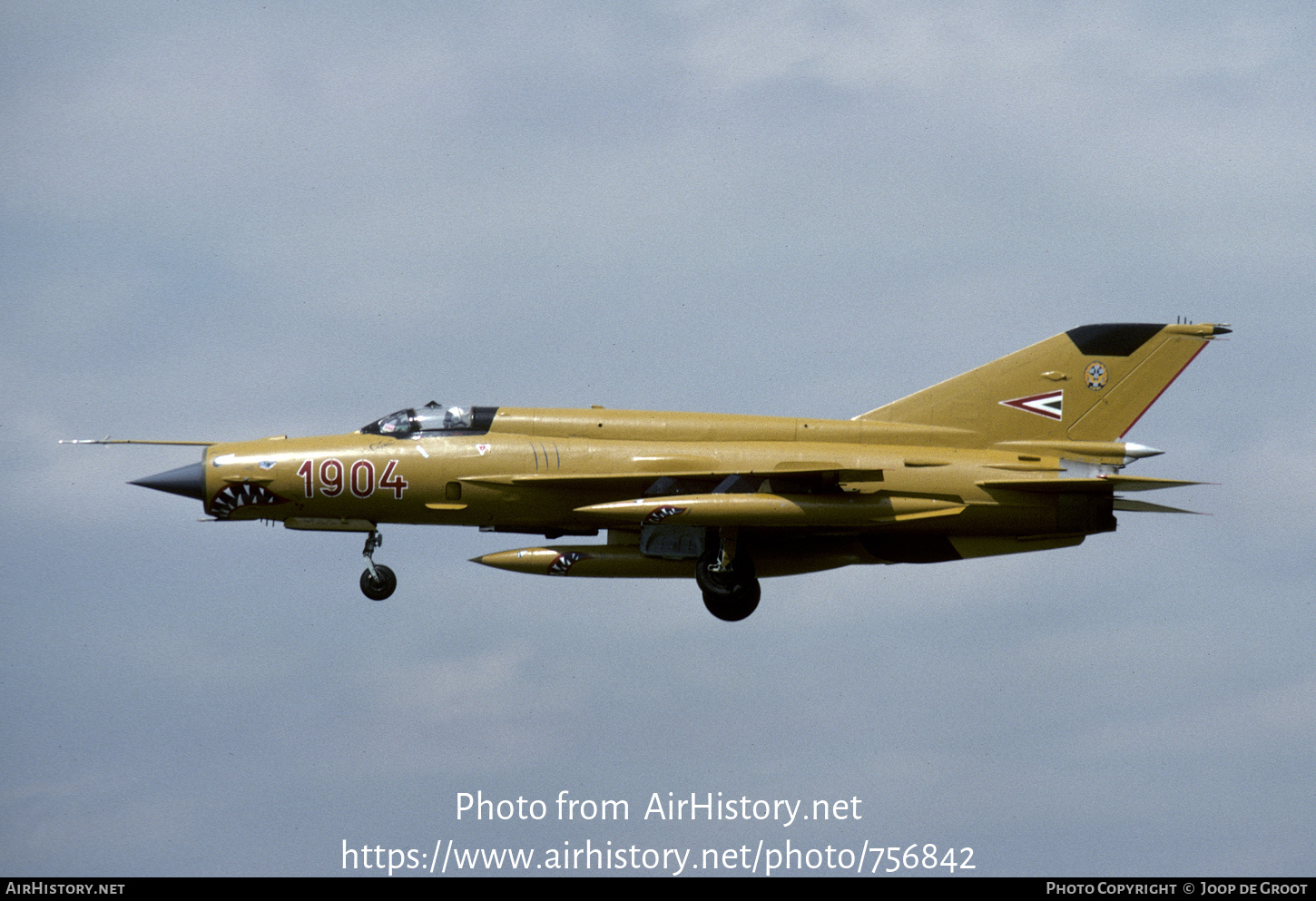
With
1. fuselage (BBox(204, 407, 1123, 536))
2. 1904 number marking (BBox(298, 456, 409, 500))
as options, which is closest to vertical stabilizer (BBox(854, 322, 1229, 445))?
fuselage (BBox(204, 407, 1123, 536))

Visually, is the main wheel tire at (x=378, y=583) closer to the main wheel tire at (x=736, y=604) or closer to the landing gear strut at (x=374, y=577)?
the landing gear strut at (x=374, y=577)

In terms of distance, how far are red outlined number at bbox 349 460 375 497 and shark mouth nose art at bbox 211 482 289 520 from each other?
121 cm

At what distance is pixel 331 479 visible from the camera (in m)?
25.7

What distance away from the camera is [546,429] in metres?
26.2

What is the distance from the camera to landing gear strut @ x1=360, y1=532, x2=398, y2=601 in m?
26.8

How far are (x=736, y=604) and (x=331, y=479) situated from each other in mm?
6975

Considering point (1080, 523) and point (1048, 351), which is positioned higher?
point (1048, 351)

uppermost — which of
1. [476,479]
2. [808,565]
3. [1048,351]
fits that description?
[1048,351]

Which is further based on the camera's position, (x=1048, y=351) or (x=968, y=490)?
(x=1048, y=351)

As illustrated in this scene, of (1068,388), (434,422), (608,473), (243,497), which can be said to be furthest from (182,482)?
(1068,388)

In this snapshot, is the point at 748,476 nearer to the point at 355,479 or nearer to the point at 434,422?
the point at 434,422

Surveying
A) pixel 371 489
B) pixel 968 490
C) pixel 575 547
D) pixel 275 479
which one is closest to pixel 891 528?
pixel 968 490

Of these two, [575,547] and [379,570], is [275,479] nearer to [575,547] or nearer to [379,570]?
[379,570]

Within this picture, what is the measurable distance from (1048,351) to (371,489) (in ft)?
38.0
